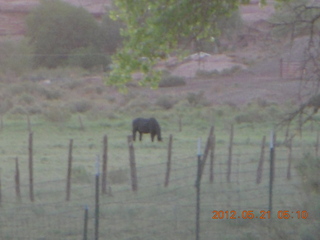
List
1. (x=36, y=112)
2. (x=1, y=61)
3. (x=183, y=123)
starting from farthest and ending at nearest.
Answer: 1. (x=1, y=61)
2. (x=36, y=112)
3. (x=183, y=123)

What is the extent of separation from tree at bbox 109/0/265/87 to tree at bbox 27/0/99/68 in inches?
2368

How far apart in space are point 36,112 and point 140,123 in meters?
14.8

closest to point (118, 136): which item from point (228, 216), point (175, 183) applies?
point (175, 183)

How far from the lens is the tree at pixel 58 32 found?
70750 millimetres

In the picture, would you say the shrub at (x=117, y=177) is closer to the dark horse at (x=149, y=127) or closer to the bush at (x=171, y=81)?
the dark horse at (x=149, y=127)

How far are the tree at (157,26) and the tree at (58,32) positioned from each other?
6014cm

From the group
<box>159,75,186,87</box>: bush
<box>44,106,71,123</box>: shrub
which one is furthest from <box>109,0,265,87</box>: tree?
<box>159,75,186,87</box>: bush

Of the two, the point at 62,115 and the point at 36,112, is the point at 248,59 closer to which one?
the point at 36,112

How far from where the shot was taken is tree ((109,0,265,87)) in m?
9.63

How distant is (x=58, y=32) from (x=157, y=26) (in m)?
63.2

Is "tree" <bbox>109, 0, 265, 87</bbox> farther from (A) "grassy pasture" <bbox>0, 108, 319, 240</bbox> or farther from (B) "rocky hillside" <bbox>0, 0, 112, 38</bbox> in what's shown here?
(B) "rocky hillside" <bbox>0, 0, 112, 38</bbox>

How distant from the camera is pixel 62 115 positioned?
33875mm

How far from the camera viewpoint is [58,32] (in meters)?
71.4

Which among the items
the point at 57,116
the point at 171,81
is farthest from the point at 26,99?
the point at 57,116
